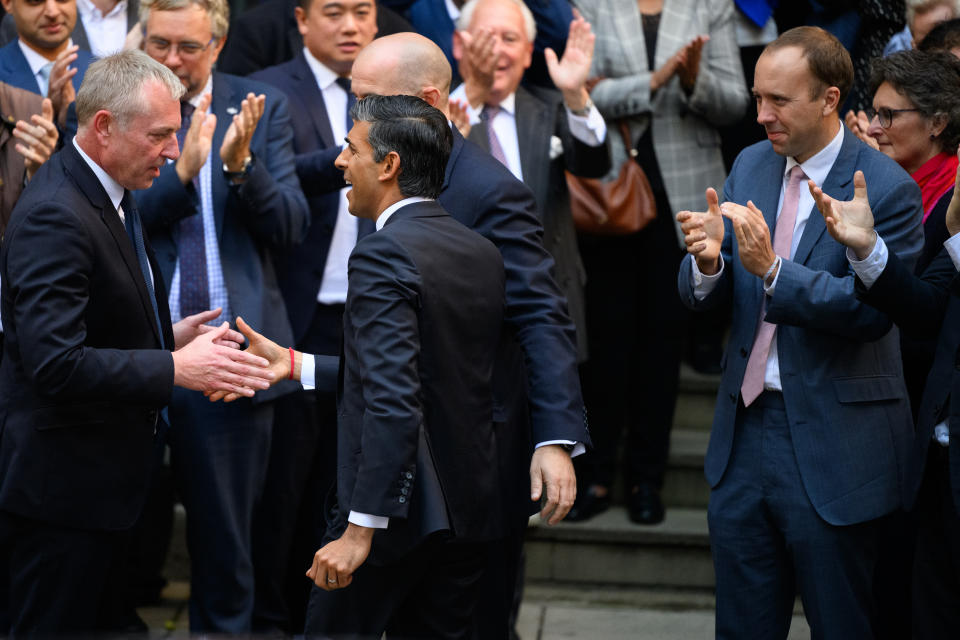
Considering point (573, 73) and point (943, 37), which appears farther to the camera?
point (573, 73)

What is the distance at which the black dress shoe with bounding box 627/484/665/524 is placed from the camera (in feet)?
18.2

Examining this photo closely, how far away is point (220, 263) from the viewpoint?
4.50 m

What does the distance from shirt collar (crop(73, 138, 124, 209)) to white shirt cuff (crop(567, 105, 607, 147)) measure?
1.96 meters

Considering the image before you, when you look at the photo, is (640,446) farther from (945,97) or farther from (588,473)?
(945,97)

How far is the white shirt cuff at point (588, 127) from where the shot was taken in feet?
16.3

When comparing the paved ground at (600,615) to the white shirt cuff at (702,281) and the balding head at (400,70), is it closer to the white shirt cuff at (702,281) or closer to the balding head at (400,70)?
Result: the white shirt cuff at (702,281)

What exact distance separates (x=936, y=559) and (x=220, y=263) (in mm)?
2548

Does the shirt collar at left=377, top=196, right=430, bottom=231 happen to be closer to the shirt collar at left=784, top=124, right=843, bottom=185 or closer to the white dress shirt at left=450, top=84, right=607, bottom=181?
the shirt collar at left=784, top=124, right=843, bottom=185

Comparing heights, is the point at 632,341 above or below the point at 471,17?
below

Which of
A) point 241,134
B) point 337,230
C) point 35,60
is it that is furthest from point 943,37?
point 35,60

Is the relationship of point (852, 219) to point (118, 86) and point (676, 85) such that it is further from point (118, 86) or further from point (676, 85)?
point (676, 85)

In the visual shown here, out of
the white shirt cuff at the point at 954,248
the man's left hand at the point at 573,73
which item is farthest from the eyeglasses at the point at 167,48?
the white shirt cuff at the point at 954,248

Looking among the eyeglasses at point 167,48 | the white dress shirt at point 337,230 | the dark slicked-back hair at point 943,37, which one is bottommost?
the white dress shirt at point 337,230

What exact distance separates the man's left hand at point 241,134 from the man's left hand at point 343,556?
5.67 feet
